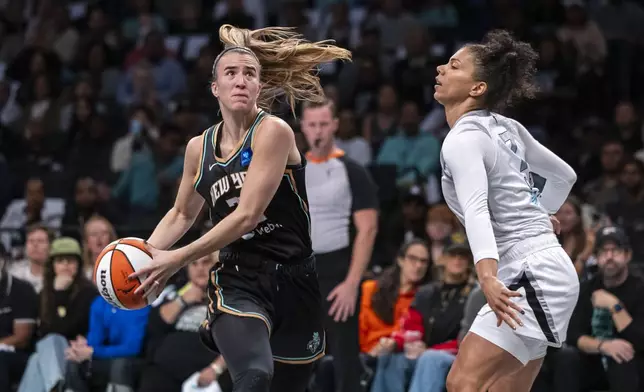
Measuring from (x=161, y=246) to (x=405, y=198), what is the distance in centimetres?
471

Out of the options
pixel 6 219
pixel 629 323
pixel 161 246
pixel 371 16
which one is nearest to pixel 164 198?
pixel 6 219

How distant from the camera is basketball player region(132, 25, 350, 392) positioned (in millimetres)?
4301

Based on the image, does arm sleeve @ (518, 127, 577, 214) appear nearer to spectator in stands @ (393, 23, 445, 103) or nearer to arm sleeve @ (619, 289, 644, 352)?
arm sleeve @ (619, 289, 644, 352)

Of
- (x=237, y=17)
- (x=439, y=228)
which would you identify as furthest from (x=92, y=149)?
(x=439, y=228)

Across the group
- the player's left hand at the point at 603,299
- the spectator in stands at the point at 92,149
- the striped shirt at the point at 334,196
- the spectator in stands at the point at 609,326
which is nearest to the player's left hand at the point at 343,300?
the striped shirt at the point at 334,196

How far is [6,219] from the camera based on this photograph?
34.7ft

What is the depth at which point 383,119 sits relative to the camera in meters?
10.9

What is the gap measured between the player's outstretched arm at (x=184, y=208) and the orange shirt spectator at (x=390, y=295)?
9.87 ft

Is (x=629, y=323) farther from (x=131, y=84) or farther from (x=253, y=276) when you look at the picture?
(x=131, y=84)

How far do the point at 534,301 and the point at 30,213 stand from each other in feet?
22.2

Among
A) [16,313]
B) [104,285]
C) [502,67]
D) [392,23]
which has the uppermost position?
[392,23]

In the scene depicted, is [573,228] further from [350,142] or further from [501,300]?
[501,300]

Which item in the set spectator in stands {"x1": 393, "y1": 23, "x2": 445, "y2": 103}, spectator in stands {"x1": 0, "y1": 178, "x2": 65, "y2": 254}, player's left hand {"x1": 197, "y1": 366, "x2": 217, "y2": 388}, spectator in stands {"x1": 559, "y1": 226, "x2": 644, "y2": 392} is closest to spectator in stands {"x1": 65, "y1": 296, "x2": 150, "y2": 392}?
player's left hand {"x1": 197, "y1": 366, "x2": 217, "y2": 388}

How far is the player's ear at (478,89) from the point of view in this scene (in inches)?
174
